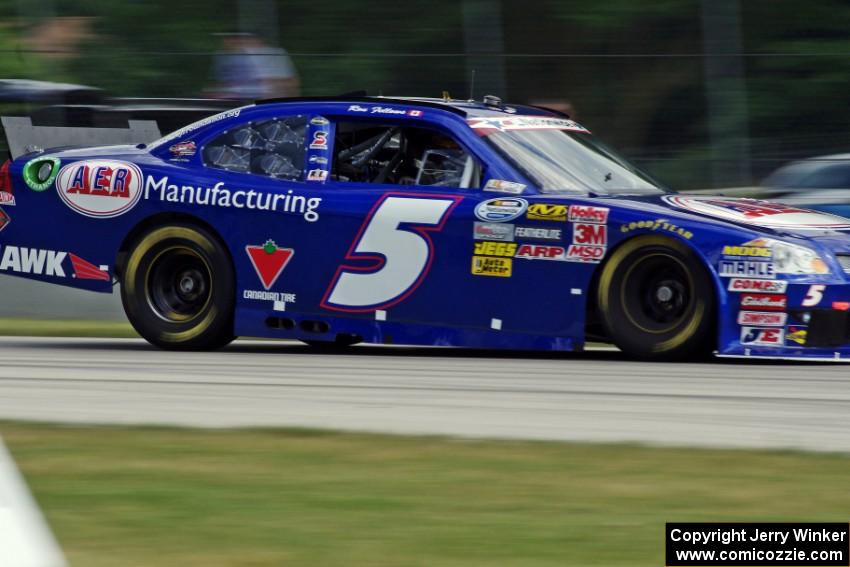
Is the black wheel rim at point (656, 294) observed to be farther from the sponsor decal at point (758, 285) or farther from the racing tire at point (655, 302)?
the sponsor decal at point (758, 285)

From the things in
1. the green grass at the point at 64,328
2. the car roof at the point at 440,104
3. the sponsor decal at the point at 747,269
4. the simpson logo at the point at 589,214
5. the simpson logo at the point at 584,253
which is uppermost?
the car roof at the point at 440,104

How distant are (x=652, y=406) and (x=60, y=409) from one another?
2677 millimetres

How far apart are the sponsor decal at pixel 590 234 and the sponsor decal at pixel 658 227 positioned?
0.35 feet

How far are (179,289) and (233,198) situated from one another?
72 cm

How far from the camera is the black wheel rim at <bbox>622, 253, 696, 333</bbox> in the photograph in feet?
27.5

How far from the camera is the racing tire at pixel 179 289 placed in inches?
369

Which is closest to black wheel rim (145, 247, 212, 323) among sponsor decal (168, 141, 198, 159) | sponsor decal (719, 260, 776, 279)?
sponsor decal (168, 141, 198, 159)

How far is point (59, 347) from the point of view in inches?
396

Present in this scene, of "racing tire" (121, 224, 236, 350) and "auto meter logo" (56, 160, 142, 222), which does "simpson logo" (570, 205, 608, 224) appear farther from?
"auto meter logo" (56, 160, 142, 222)

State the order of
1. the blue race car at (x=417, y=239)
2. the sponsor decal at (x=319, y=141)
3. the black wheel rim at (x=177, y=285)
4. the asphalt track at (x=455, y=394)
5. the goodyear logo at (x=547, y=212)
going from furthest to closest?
the black wheel rim at (x=177, y=285) → the sponsor decal at (x=319, y=141) → the goodyear logo at (x=547, y=212) → the blue race car at (x=417, y=239) → the asphalt track at (x=455, y=394)

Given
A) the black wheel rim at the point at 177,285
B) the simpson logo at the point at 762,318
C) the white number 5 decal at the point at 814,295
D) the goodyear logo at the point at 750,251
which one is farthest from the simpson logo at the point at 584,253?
the black wheel rim at the point at 177,285

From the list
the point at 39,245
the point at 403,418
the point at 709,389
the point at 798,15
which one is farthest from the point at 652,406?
the point at 798,15

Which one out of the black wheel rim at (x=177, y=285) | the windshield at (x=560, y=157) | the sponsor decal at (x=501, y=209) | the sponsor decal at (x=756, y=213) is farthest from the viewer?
the black wheel rim at (x=177, y=285)

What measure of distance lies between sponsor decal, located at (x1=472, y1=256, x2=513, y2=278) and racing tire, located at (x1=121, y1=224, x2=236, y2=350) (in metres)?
1.58
